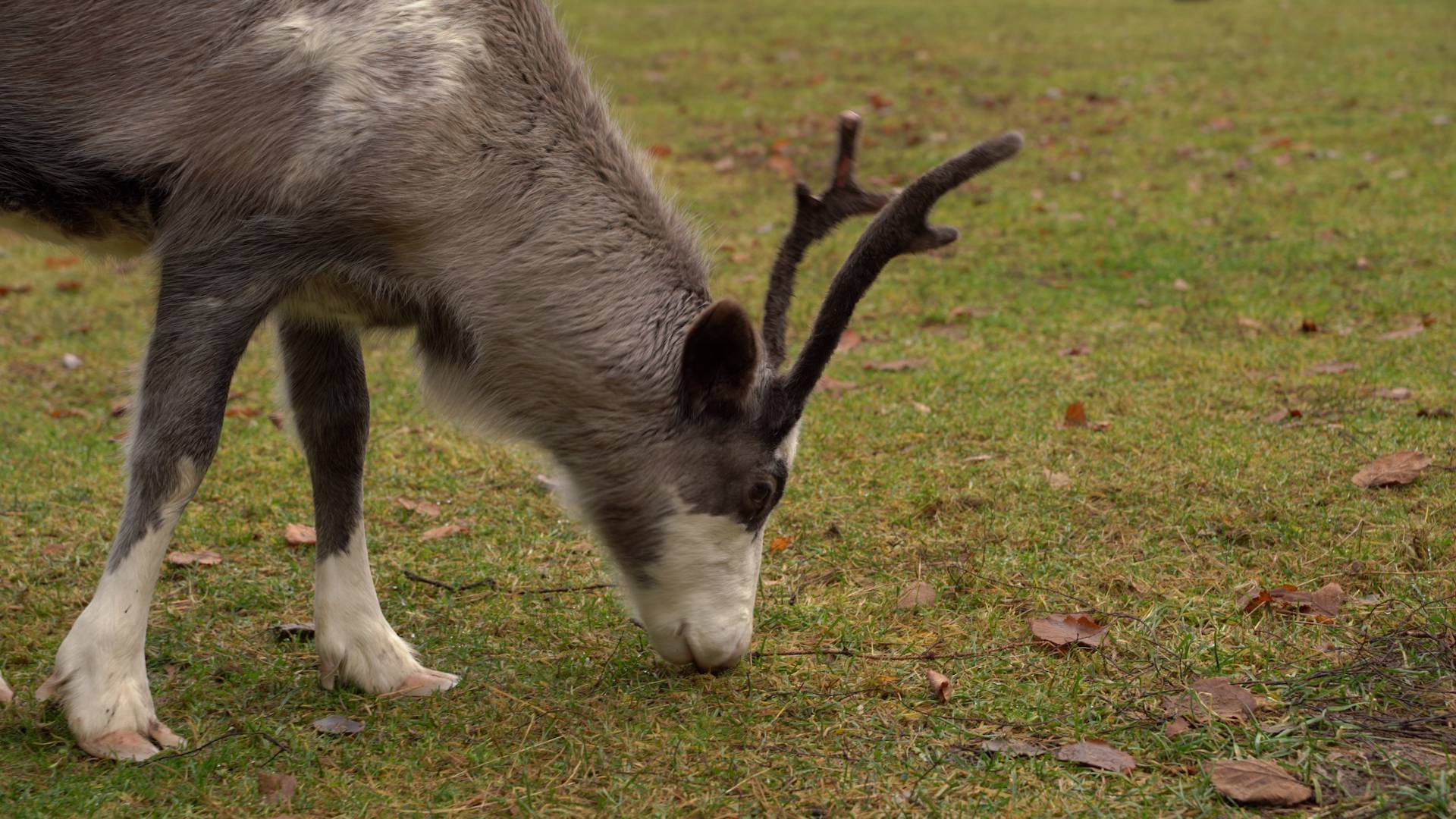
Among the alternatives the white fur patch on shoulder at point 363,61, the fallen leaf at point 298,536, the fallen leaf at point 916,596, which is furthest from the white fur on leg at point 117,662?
the fallen leaf at point 916,596

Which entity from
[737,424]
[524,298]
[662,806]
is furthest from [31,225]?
[662,806]

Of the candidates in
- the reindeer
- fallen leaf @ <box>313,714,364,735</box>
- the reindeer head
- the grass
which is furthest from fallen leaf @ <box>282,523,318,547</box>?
the reindeer head

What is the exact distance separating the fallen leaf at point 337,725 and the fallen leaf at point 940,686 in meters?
1.57

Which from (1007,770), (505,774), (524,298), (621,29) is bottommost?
(621,29)

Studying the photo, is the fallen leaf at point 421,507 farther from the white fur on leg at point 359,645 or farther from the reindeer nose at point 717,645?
the reindeer nose at point 717,645

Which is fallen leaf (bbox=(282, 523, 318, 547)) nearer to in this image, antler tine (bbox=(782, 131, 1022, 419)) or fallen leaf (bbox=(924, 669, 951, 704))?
antler tine (bbox=(782, 131, 1022, 419))

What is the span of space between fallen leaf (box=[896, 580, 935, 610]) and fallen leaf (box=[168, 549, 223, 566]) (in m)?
2.44

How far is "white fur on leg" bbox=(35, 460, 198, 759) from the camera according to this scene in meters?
3.58

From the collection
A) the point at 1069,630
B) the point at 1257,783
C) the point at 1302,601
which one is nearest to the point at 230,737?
the point at 1069,630

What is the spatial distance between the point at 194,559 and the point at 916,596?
2551 millimetres

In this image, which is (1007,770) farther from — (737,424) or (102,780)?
(102,780)

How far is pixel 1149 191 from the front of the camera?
33.9ft

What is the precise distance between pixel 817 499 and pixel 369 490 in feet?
6.02

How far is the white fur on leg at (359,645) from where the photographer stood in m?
4.09
